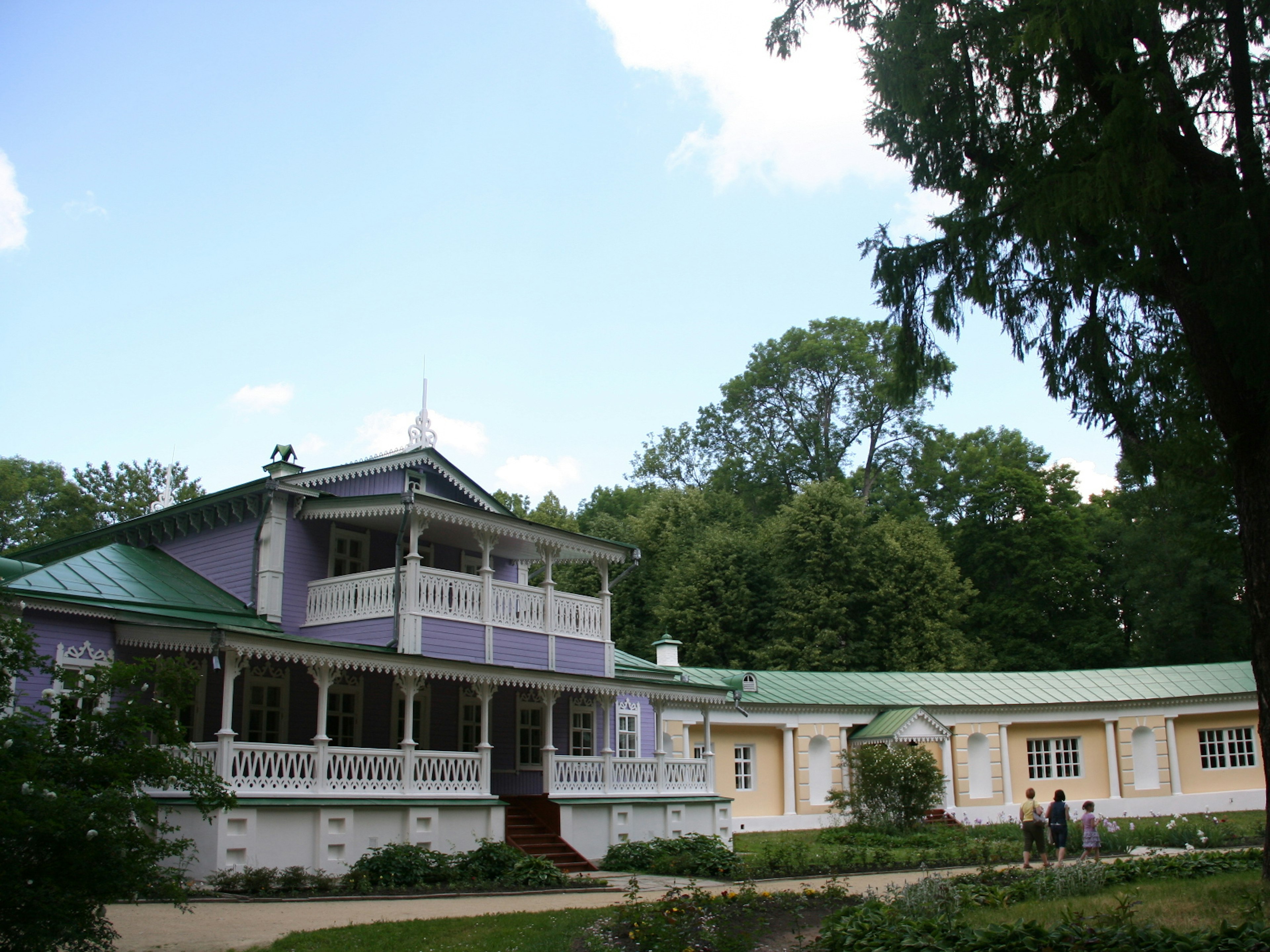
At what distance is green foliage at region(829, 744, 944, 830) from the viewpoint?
79.4 ft

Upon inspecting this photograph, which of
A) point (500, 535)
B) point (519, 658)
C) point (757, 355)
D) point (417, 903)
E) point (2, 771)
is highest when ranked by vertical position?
point (757, 355)

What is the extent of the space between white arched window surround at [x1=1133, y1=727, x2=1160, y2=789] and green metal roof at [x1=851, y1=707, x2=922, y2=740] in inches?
286

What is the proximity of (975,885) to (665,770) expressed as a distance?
30.5ft

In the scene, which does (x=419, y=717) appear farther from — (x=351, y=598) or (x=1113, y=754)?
(x=1113, y=754)

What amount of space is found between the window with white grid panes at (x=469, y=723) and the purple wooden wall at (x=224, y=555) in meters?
4.21

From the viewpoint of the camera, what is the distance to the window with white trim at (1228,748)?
105 ft

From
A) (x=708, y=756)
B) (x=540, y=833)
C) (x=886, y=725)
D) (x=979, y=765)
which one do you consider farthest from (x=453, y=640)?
(x=979, y=765)

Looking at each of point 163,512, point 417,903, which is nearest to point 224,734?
point 417,903

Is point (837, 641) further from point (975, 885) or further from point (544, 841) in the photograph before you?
point (975, 885)

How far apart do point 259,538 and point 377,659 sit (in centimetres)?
392

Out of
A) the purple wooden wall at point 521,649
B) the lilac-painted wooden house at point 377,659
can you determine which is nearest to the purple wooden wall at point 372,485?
the lilac-painted wooden house at point 377,659

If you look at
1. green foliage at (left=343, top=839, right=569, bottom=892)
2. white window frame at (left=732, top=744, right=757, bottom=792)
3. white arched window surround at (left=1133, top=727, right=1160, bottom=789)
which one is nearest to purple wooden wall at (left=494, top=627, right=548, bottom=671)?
green foliage at (left=343, top=839, right=569, bottom=892)

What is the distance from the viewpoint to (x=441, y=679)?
19094mm

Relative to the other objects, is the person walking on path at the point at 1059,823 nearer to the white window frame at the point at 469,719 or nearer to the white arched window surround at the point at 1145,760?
the white window frame at the point at 469,719
